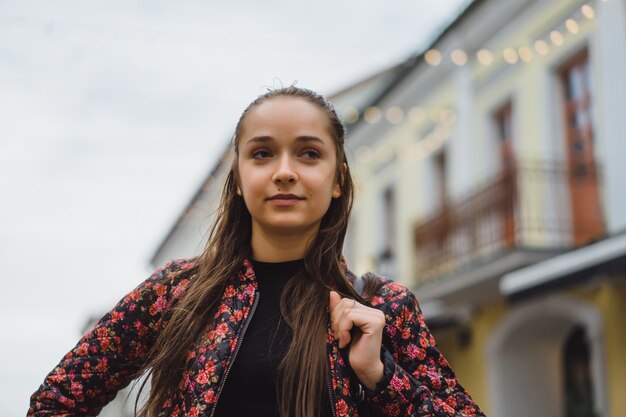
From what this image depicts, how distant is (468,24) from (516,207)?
12.8 ft

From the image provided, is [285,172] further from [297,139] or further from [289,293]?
[289,293]

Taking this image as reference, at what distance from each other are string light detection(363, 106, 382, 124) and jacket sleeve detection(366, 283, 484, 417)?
53.1ft

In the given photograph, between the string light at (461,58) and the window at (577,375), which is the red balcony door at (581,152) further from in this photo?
the window at (577,375)

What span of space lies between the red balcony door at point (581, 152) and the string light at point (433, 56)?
9.97ft

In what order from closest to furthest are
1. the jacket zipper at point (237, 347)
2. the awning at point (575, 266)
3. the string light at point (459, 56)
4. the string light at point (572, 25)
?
the jacket zipper at point (237, 347), the awning at point (575, 266), the string light at point (572, 25), the string light at point (459, 56)

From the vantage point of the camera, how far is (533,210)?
1193cm

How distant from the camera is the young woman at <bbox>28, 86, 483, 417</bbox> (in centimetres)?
Result: 188

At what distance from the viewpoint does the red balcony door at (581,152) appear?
1148cm

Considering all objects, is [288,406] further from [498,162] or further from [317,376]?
[498,162]

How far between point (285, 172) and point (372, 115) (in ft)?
54.1

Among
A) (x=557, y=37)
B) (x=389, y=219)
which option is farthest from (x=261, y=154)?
(x=389, y=219)

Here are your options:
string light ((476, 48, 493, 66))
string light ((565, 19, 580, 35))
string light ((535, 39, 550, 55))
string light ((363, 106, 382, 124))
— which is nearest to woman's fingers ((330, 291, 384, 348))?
string light ((565, 19, 580, 35))

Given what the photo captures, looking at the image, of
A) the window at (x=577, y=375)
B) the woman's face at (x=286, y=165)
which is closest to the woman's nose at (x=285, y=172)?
the woman's face at (x=286, y=165)

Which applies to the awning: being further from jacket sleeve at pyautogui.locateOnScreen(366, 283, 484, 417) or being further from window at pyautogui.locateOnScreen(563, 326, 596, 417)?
jacket sleeve at pyautogui.locateOnScreen(366, 283, 484, 417)
